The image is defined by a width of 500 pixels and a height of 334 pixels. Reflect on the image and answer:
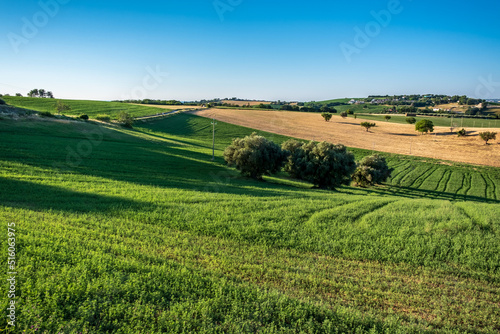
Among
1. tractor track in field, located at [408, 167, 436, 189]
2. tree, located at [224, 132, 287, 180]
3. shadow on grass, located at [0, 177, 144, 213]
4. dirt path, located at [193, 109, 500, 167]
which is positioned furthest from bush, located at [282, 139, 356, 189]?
dirt path, located at [193, 109, 500, 167]

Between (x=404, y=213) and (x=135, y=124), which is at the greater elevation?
(x=135, y=124)

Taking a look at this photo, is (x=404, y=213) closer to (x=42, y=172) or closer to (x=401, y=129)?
(x=42, y=172)

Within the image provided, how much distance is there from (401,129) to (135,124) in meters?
97.0

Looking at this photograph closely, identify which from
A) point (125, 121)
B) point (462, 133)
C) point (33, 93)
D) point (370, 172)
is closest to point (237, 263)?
point (370, 172)

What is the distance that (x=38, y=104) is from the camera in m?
95.1

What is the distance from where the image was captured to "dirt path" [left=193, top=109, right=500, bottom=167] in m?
70.8

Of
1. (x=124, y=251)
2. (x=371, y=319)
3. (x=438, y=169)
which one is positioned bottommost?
(x=438, y=169)

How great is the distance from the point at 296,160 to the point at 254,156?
25.7 feet

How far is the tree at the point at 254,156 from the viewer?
129 ft

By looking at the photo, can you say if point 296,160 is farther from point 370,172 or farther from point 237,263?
point 237,263

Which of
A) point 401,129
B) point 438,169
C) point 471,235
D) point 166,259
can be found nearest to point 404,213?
point 471,235

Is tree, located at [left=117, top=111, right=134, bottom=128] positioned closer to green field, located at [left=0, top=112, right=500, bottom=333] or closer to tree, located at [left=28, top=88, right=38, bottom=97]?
green field, located at [left=0, top=112, right=500, bottom=333]

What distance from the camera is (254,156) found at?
3872cm

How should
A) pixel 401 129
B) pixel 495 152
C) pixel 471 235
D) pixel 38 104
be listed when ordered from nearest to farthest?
1. pixel 471 235
2. pixel 495 152
3. pixel 38 104
4. pixel 401 129
